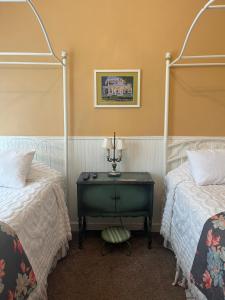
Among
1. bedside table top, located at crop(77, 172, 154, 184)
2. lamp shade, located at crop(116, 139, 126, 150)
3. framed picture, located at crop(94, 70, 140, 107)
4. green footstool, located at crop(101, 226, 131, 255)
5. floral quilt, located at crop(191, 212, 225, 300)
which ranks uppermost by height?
framed picture, located at crop(94, 70, 140, 107)

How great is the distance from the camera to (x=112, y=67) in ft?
8.39

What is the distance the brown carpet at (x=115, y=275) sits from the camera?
184 centimetres

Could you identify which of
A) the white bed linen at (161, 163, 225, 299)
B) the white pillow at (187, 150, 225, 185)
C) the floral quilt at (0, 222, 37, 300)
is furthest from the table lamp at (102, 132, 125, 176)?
the floral quilt at (0, 222, 37, 300)

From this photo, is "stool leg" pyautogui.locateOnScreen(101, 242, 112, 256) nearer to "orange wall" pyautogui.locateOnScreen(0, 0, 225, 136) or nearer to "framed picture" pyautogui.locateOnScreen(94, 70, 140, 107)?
"orange wall" pyautogui.locateOnScreen(0, 0, 225, 136)

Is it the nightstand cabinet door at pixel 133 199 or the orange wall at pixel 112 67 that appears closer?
the nightstand cabinet door at pixel 133 199

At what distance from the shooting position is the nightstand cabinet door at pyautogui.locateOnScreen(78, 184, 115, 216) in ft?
7.75

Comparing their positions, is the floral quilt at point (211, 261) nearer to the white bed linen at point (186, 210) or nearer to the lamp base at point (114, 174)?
the white bed linen at point (186, 210)

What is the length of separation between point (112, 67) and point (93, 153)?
923 mm

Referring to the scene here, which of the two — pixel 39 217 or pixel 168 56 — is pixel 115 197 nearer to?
pixel 39 217

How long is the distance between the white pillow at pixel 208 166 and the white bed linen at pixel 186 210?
0.06m

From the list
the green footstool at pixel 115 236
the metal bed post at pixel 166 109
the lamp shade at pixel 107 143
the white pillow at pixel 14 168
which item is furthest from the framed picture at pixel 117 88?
the green footstool at pixel 115 236

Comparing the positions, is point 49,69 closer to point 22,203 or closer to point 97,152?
point 97,152

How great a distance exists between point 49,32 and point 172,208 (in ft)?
6.91

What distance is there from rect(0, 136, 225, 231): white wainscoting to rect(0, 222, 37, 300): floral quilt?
4.61 ft
